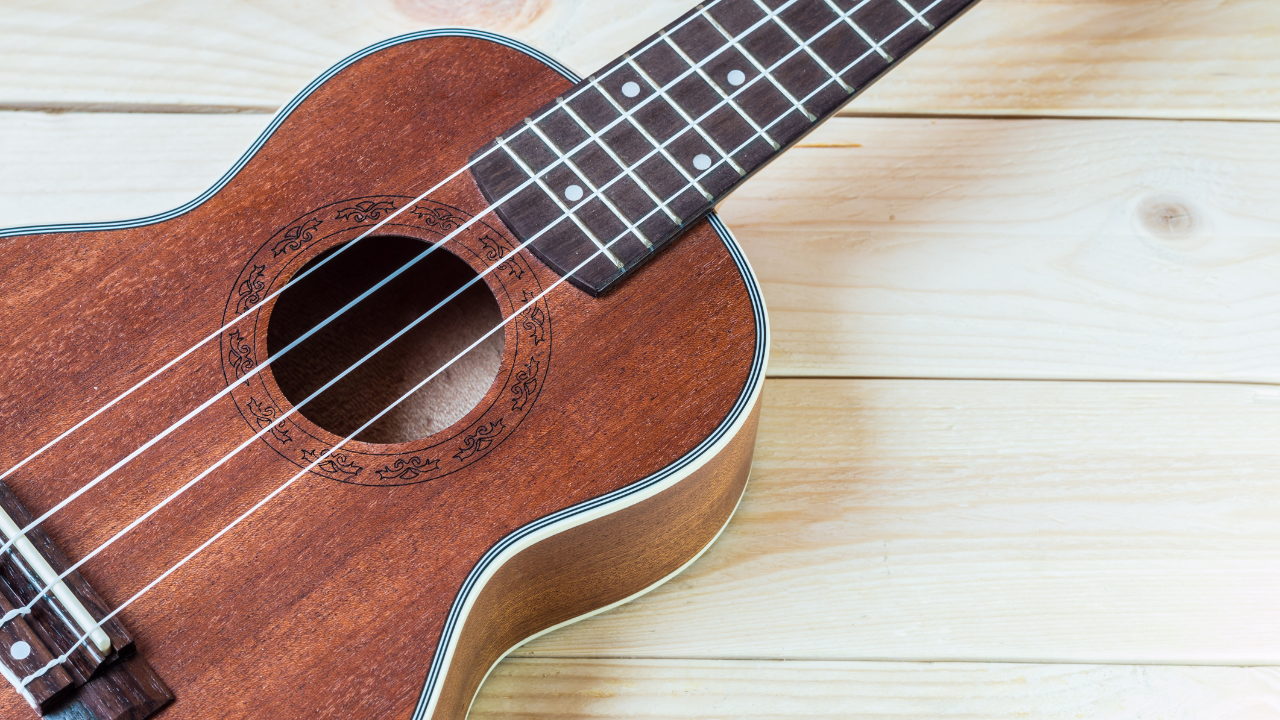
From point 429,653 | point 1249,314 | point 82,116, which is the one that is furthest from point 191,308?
point 1249,314

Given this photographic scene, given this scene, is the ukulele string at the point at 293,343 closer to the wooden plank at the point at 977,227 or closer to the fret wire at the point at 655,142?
the fret wire at the point at 655,142

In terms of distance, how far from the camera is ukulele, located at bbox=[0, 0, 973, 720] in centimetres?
63

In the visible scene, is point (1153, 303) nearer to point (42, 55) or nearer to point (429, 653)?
point (429, 653)

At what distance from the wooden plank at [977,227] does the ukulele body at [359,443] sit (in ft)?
0.75

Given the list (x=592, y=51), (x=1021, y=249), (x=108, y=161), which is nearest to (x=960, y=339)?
(x=1021, y=249)

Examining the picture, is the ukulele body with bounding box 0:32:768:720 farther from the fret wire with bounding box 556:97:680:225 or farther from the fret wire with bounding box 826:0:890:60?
the fret wire with bounding box 826:0:890:60

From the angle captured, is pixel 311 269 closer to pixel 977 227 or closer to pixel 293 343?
pixel 293 343

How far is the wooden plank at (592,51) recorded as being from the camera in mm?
1006

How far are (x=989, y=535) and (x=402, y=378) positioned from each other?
539mm

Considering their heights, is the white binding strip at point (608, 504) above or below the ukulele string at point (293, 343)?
below

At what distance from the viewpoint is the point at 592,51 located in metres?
1.03

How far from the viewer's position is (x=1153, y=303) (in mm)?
944

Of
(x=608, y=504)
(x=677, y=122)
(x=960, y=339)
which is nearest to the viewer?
(x=608, y=504)

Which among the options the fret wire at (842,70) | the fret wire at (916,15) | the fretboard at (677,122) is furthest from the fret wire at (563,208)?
the fret wire at (916,15)
